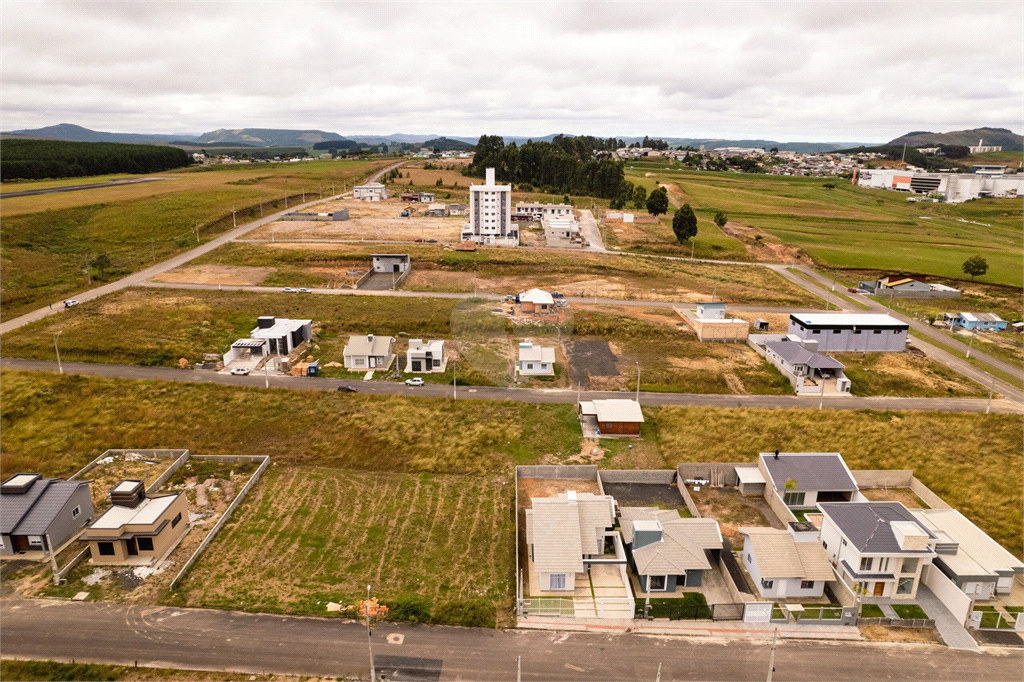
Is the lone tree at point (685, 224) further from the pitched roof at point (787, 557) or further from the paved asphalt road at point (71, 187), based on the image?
the paved asphalt road at point (71, 187)

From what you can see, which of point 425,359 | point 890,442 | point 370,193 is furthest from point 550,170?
point 890,442

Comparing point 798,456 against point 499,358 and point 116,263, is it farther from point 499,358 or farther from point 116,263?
point 116,263

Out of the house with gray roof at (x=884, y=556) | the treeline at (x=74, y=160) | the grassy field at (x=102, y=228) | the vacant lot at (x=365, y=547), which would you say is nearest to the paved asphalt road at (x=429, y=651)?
the vacant lot at (x=365, y=547)

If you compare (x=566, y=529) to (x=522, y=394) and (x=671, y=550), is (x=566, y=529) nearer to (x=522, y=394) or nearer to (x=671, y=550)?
(x=671, y=550)

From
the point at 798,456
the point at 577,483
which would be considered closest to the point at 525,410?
the point at 577,483

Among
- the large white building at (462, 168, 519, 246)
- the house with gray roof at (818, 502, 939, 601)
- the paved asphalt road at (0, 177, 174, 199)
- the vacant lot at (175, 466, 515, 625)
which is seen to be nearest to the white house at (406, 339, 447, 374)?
the vacant lot at (175, 466, 515, 625)

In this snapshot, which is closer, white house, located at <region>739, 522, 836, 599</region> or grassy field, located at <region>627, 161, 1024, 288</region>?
white house, located at <region>739, 522, 836, 599</region>

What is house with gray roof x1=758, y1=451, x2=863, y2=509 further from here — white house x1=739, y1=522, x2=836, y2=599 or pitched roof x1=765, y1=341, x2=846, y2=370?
pitched roof x1=765, y1=341, x2=846, y2=370
